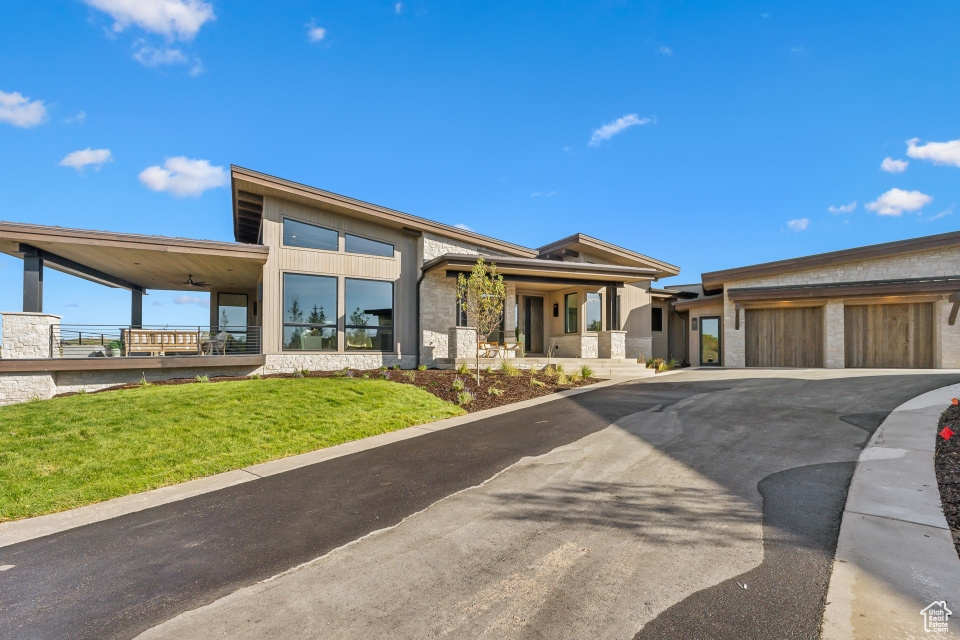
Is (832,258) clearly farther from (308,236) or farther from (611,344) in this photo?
(308,236)

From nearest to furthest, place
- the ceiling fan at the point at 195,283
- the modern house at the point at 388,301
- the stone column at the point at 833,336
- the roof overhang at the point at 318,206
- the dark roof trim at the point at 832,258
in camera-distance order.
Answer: the modern house at the point at 388,301, the roof overhang at the point at 318,206, the dark roof trim at the point at 832,258, the stone column at the point at 833,336, the ceiling fan at the point at 195,283

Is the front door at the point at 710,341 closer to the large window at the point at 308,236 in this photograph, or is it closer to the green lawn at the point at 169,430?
the green lawn at the point at 169,430

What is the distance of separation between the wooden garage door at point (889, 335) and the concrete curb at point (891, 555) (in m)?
13.3

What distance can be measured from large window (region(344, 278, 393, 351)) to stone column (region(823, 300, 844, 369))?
1604cm

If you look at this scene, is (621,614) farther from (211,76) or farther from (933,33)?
(211,76)

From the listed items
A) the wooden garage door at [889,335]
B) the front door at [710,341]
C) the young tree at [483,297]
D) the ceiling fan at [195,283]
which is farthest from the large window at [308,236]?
the wooden garage door at [889,335]

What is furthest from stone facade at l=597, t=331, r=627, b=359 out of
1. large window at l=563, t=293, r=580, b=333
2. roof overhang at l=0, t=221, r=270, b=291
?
roof overhang at l=0, t=221, r=270, b=291

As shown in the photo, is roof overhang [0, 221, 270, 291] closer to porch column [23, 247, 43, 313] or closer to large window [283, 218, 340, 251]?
porch column [23, 247, 43, 313]

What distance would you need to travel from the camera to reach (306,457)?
6898mm

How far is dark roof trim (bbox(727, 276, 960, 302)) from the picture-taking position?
14.7 m

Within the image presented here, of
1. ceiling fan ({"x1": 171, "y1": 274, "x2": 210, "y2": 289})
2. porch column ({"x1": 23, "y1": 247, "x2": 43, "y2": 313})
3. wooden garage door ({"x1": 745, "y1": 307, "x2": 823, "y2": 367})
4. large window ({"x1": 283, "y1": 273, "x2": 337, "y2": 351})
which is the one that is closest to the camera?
porch column ({"x1": 23, "y1": 247, "x2": 43, "y2": 313})

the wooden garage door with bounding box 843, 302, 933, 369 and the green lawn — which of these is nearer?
the green lawn

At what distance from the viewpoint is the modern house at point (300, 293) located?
11547mm

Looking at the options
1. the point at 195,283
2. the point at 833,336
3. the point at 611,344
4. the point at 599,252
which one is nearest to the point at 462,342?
the point at 611,344
